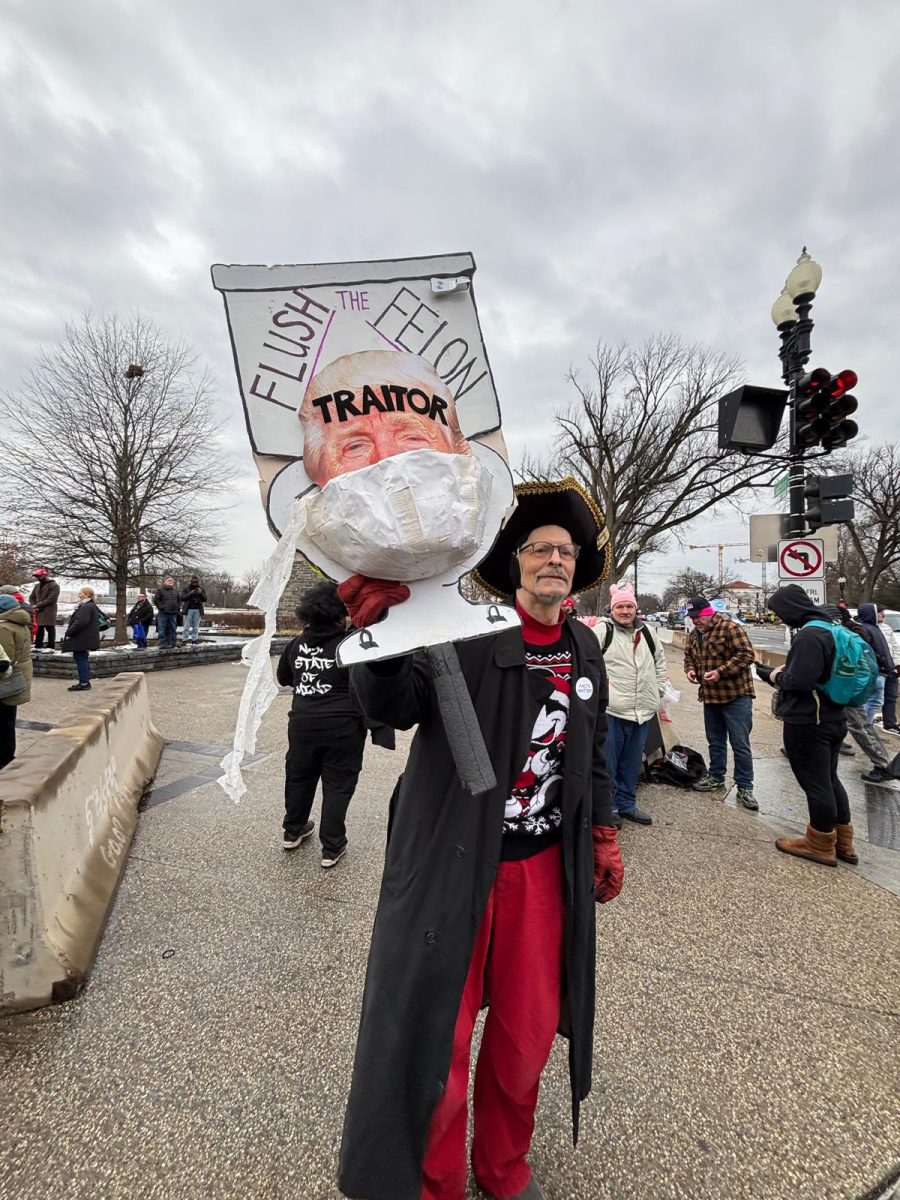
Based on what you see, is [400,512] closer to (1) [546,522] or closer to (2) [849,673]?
(1) [546,522]

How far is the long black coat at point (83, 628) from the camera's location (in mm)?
8492

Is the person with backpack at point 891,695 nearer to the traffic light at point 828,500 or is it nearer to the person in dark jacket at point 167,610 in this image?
the traffic light at point 828,500

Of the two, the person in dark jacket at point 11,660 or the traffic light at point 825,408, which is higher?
the traffic light at point 825,408

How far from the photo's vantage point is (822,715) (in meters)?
3.73

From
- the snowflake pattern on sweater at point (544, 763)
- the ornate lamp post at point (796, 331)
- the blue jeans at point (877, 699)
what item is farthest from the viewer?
the blue jeans at point (877, 699)

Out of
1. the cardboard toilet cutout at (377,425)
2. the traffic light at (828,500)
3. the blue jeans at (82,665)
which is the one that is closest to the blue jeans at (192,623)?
the blue jeans at (82,665)

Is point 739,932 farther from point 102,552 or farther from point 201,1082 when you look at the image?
point 102,552

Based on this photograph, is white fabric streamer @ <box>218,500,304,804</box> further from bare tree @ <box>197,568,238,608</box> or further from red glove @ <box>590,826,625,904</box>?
bare tree @ <box>197,568,238,608</box>

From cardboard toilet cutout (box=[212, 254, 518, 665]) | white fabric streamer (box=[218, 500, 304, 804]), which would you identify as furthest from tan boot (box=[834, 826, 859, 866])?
white fabric streamer (box=[218, 500, 304, 804])

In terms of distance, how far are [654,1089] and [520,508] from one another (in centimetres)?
213

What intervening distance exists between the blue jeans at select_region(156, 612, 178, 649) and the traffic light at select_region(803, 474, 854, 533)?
12.9 meters

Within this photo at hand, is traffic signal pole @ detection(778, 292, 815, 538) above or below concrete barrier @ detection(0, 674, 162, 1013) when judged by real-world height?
above

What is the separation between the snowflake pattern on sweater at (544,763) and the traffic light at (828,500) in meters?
5.40

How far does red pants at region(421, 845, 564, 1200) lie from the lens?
57.9 inches
